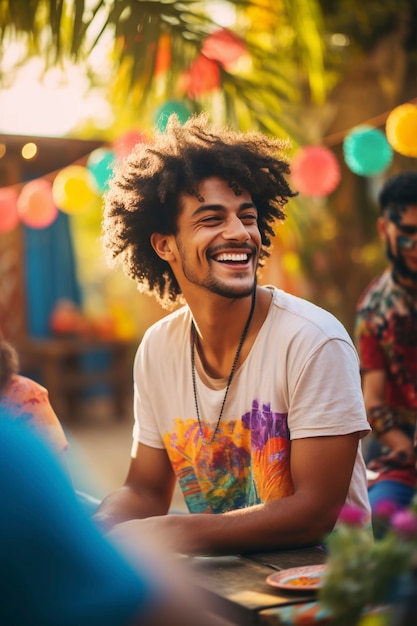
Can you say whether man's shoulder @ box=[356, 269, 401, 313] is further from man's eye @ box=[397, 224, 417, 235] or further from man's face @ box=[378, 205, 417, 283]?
man's eye @ box=[397, 224, 417, 235]

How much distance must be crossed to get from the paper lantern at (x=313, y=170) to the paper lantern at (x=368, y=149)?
0.64 feet

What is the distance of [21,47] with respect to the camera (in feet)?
19.7

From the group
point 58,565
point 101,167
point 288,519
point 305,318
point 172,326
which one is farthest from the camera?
point 101,167

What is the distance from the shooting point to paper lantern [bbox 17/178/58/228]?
7.16 m

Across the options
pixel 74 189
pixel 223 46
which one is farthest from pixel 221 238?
pixel 74 189

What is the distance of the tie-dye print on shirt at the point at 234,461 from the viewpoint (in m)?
2.77

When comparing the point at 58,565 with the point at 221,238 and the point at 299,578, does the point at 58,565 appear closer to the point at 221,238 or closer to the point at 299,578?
the point at 299,578

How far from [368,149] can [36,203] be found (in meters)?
2.53

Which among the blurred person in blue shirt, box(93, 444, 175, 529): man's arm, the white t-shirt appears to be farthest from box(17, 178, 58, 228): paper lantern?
the blurred person in blue shirt

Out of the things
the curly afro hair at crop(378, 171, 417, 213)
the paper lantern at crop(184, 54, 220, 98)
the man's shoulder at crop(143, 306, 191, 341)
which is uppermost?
the paper lantern at crop(184, 54, 220, 98)

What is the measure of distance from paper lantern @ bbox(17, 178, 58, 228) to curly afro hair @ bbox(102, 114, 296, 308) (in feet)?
12.3

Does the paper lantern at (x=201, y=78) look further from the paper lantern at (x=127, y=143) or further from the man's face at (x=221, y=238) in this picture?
the man's face at (x=221, y=238)

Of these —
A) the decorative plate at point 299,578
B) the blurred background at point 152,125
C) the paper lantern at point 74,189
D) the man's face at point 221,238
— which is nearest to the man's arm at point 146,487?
the man's face at point 221,238

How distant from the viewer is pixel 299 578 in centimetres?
206
